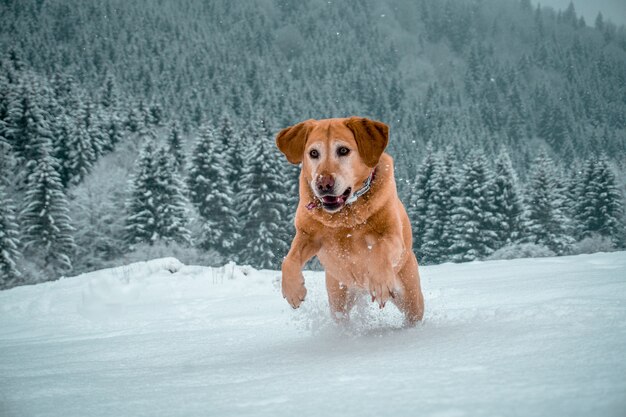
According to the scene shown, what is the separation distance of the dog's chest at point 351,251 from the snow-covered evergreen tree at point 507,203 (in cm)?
3921

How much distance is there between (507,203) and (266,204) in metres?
22.0

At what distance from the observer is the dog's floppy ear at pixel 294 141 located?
3715mm

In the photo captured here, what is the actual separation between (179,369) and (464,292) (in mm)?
3904

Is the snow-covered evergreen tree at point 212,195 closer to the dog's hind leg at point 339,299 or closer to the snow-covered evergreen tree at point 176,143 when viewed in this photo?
the snow-covered evergreen tree at point 176,143

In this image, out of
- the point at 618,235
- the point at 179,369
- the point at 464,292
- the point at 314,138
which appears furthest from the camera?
the point at 618,235

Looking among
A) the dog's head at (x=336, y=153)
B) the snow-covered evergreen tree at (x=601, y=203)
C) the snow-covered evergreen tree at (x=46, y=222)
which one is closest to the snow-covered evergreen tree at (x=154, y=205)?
the snow-covered evergreen tree at (x=46, y=222)

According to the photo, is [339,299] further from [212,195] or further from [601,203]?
[601,203]

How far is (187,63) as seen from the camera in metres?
141

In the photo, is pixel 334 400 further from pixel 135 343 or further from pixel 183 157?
pixel 183 157

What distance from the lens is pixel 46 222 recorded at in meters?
32.2

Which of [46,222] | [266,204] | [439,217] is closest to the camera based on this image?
[46,222]

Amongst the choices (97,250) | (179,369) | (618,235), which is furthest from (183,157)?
(179,369)

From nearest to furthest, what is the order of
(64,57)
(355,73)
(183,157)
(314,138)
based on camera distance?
(314,138) < (183,157) < (64,57) < (355,73)

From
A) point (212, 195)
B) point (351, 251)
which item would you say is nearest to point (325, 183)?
point (351, 251)
